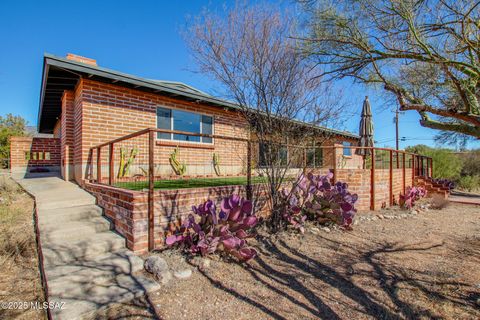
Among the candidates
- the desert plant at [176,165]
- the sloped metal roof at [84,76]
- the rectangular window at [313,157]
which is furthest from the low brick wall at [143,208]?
the desert plant at [176,165]

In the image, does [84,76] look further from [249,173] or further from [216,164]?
[249,173]

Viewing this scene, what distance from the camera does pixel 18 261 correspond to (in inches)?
121

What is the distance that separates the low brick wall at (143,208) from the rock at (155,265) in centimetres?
39

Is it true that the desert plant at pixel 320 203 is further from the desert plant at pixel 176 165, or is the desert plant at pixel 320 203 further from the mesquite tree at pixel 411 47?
the desert plant at pixel 176 165

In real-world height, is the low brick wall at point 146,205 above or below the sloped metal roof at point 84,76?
below

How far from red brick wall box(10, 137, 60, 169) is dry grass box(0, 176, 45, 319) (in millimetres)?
6052

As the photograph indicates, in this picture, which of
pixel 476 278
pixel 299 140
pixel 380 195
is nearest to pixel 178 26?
pixel 299 140

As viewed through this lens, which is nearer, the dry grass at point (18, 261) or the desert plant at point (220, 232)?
the dry grass at point (18, 261)

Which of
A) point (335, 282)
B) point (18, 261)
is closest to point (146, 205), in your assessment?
point (18, 261)

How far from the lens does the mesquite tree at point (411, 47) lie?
275 cm

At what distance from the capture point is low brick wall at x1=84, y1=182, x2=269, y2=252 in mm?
3297

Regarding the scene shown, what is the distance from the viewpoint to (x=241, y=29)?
4047mm

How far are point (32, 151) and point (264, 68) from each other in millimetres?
10370

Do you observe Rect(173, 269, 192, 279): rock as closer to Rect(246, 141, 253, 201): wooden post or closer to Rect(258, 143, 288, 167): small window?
Rect(246, 141, 253, 201): wooden post
